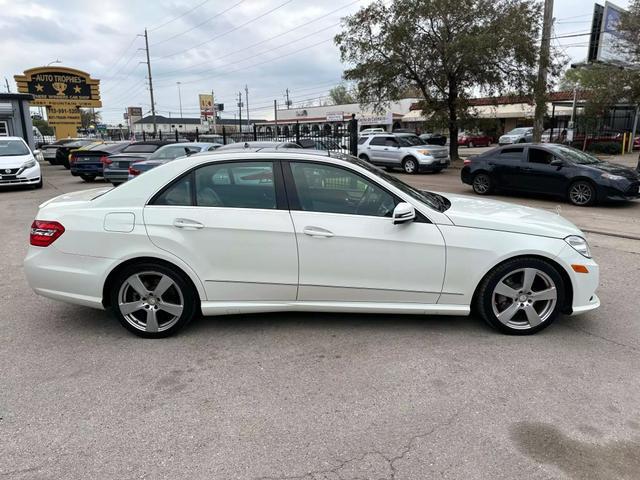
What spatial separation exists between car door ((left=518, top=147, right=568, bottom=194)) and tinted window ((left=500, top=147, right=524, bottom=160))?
0.65 ft

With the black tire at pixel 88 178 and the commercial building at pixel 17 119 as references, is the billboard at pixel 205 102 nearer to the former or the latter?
the commercial building at pixel 17 119

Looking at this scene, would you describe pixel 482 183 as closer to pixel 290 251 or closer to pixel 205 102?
pixel 290 251

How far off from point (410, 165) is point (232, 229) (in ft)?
55.4

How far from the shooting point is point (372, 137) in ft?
70.2

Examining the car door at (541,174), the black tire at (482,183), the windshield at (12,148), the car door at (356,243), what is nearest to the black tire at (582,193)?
the car door at (541,174)

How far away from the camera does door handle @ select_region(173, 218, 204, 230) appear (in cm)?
386

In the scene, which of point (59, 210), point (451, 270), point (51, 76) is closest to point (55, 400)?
point (59, 210)

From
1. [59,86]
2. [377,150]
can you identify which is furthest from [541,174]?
[59,86]

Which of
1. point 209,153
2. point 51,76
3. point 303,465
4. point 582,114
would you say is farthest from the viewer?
point 51,76

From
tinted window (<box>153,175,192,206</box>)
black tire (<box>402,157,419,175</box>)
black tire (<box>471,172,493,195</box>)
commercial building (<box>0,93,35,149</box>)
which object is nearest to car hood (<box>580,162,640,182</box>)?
black tire (<box>471,172,493,195</box>)

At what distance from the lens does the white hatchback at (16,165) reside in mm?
14492

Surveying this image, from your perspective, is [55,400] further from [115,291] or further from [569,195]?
[569,195]

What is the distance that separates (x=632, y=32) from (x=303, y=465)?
2154 cm

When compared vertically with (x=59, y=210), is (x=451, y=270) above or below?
below
